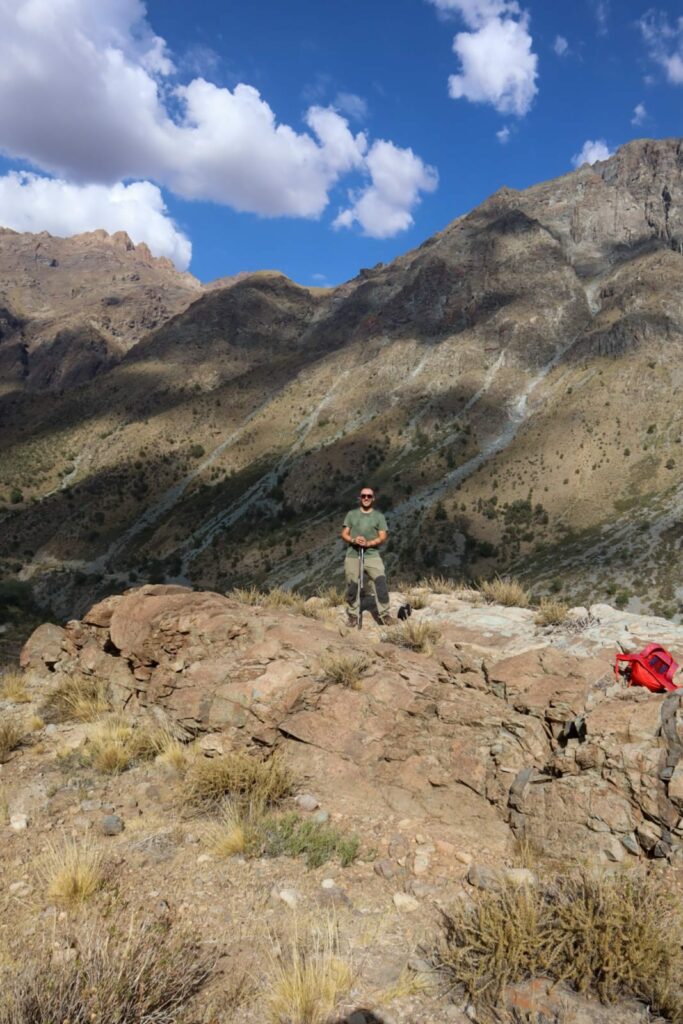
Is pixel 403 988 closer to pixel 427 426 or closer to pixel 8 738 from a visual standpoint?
pixel 8 738

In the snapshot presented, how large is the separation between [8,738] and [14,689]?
2281mm

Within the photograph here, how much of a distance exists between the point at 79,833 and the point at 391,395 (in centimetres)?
8659

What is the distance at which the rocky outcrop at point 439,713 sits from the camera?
15.5ft

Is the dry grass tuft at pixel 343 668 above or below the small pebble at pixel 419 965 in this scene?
above

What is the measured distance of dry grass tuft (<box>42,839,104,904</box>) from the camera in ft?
13.3

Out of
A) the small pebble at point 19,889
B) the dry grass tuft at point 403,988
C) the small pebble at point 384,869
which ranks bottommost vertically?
the small pebble at point 19,889

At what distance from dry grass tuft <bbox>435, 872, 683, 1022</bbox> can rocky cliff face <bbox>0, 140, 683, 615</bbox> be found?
3908 cm

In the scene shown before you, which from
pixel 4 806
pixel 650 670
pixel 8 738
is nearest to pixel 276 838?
pixel 4 806

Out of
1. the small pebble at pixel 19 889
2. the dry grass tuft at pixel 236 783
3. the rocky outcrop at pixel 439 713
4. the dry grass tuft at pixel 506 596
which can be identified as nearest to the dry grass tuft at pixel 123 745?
the rocky outcrop at pixel 439 713

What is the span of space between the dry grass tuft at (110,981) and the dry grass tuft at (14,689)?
607cm

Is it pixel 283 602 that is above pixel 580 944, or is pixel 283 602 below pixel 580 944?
below

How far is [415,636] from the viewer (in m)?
8.59

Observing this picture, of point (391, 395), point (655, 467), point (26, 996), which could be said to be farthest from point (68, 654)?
point (391, 395)

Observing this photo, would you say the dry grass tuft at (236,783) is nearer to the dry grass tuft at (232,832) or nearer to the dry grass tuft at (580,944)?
the dry grass tuft at (232,832)
